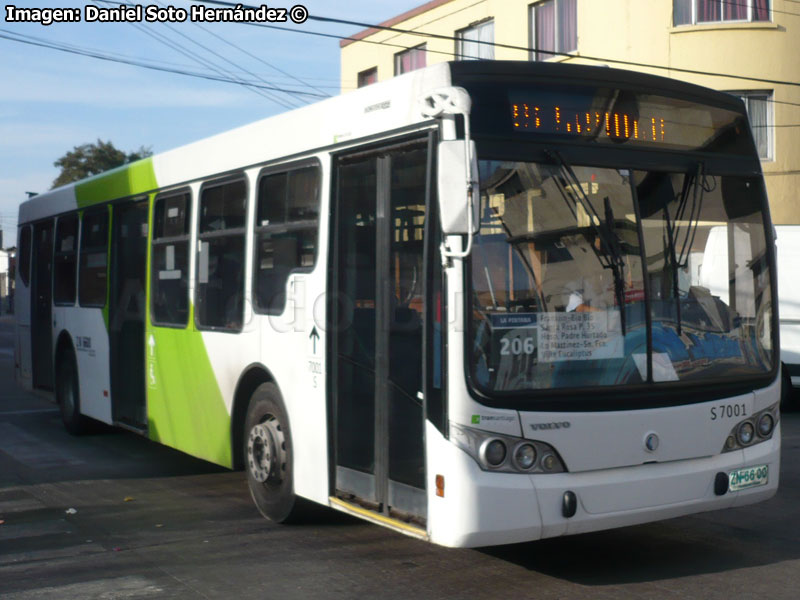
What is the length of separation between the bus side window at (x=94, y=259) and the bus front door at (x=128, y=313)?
31 cm

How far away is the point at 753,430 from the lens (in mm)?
6473

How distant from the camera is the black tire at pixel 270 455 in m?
7.39

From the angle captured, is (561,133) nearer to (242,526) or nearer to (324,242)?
(324,242)

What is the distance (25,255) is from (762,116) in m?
16.4

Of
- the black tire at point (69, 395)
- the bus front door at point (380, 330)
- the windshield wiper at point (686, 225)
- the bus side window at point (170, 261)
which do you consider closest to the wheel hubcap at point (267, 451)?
the bus front door at point (380, 330)

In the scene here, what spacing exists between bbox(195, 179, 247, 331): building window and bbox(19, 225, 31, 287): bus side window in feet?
20.3

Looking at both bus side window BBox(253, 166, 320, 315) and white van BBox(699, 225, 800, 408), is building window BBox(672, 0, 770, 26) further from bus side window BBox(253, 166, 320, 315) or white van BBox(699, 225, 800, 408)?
bus side window BBox(253, 166, 320, 315)

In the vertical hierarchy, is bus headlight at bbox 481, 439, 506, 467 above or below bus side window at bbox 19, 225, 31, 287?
below

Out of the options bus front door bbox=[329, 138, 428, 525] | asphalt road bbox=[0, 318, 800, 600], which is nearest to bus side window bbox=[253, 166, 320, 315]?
bus front door bbox=[329, 138, 428, 525]

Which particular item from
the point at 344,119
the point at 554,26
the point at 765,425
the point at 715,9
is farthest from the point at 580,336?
the point at 554,26

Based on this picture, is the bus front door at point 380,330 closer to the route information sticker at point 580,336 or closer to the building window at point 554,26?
the route information sticker at point 580,336

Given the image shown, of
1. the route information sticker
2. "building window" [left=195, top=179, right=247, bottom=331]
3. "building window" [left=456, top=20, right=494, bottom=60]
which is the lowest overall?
the route information sticker

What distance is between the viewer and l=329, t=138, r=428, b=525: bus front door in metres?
6.02

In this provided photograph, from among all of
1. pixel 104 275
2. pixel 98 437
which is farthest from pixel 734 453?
pixel 98 437
